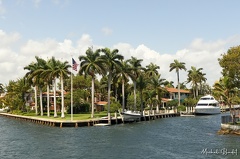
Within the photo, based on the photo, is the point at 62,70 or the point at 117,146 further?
the point at 62,70

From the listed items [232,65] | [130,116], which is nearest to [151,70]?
[130,116]

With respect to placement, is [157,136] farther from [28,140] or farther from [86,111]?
[86,111]

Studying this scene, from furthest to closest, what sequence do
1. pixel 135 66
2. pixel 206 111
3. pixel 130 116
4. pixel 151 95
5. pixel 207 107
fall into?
1. pixel 206 111
2. pixel 207 107
3. pixel 151 95
4. pixel 135 66
5. pixel 130 116

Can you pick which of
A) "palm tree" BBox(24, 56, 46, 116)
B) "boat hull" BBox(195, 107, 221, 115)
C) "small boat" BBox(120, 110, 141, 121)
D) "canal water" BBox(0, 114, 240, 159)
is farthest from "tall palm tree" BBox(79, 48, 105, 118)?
"boat hull" BBox(195, 107, 221, 115)

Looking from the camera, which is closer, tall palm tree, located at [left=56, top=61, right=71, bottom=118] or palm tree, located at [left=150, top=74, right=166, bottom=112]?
tall palm tree, located at [left=56, top=61, right=71, bottom=118]

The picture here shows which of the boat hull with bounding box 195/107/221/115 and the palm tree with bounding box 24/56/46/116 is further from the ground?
the palm tree with bounding box 24/56/46/116

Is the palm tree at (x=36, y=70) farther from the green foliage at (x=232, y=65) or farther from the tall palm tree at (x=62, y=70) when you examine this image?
the green foliage at (x=232, y=65)

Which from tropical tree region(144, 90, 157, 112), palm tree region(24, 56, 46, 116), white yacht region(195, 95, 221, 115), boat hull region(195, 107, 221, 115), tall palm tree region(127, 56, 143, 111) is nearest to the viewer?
palm tree region(24, 56, 46, 116)

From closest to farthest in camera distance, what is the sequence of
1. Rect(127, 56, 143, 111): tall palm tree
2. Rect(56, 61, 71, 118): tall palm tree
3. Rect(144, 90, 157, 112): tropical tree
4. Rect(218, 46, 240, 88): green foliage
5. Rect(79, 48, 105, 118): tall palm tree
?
Rect(218, 46, 240, 88): green foliage, Rect(79, 48, 105, 118): tall palm tree, Rect(56, 61, 71, 118): tall palm tree, Rect(127, 56, 143, 111): tall palm tree, Rect(144, 90, 157, 112): tropical tree

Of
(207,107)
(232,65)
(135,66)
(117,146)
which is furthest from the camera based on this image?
(207,107)

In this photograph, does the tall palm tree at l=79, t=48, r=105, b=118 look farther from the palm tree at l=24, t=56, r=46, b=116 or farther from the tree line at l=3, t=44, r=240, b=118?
the palm tree at l=24, t=56, r=46, b=116

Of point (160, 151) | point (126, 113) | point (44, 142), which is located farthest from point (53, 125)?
point (160, 151)

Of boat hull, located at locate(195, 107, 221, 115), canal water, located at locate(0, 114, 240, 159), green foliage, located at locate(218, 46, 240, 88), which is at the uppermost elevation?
green foliage, located at locate(218, 46, 240, 88)

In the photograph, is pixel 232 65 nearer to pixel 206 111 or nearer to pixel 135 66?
pixel 135 66
